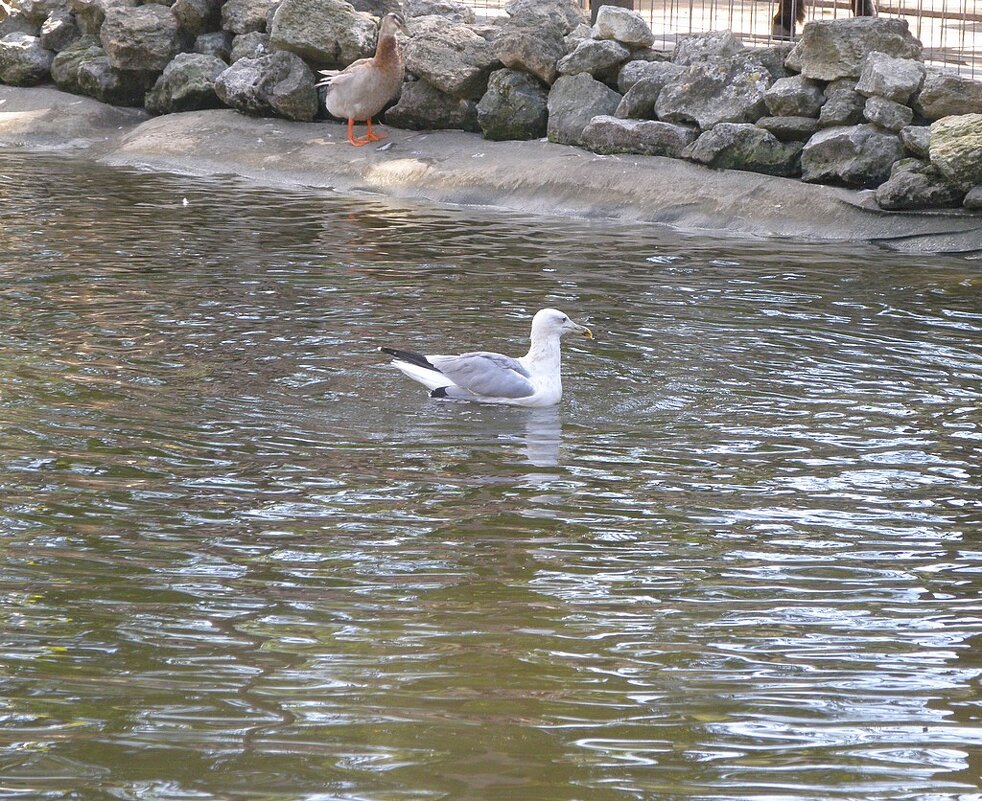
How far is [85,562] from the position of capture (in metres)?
5.55

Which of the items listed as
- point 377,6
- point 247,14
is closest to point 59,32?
point 247,14

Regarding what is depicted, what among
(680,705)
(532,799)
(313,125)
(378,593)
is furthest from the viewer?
(313,125)

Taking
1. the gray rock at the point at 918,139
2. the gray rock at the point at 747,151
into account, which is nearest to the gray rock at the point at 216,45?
the gray rock at the point at 747,151

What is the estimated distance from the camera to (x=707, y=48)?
1495cm

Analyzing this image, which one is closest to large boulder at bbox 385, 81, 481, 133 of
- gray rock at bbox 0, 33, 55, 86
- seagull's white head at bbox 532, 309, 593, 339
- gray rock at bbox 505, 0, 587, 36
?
gray rock at bbox 505, 0, 587, 36

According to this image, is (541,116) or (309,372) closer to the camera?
(309,372)

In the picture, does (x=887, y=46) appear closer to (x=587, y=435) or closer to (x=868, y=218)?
(x=868, y=218)

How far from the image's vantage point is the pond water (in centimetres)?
415

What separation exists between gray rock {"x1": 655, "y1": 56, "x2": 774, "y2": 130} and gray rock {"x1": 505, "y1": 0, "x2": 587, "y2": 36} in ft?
6.54

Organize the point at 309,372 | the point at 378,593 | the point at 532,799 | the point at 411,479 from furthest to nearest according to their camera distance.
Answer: the point at 309,372, the point at 411,479, the point at 378,593, the point at 532,799

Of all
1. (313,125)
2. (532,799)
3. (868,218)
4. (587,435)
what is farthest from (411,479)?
(313,125)

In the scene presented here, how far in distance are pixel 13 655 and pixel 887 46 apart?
11.2 meters

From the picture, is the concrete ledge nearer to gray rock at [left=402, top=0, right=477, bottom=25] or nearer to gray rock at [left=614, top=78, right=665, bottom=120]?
gray rock at [left=614, top=78, right=665, bottom=120]

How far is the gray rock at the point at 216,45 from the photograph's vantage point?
18406mm
